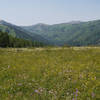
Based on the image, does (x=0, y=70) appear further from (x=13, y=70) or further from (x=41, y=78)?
(x=41, y=78)

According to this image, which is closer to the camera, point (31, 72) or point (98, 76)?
point (98, 76)

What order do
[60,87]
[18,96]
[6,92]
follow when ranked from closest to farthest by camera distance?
[18,96], [6,92], [60,87]

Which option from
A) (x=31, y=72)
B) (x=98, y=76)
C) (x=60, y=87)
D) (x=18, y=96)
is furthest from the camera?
(x=31, y=72)

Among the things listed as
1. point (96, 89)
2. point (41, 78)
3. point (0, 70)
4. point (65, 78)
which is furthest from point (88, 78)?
point (0, 70)

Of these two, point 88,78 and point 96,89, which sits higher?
point 88,78

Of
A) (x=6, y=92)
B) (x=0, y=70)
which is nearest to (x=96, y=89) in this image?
(x=6, y=92)

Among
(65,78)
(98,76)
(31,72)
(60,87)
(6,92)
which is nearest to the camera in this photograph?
(6,92)

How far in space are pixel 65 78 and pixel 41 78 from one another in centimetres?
121

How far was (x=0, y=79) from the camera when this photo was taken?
704cm

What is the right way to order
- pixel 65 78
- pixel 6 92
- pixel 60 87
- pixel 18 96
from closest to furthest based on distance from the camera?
pixel 18 96 → pixel 6 92 → pixel 60 87 → pixel 65 78

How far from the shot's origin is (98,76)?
754cm

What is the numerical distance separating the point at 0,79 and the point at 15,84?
1.42 m

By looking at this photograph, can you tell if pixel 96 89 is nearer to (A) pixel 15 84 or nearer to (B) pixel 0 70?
(A) pixel 15 84

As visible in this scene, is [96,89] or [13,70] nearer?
[96,89]
